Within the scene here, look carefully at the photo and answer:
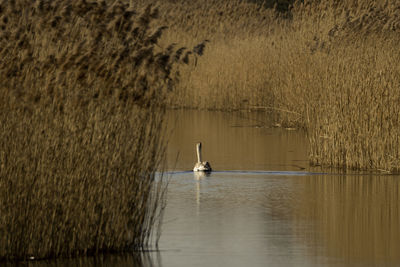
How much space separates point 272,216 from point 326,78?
513cm

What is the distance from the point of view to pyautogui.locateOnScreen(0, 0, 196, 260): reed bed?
7.26m

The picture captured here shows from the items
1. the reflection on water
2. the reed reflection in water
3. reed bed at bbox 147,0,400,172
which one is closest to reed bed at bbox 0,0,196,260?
reed bed at bbox 147,0,400,172

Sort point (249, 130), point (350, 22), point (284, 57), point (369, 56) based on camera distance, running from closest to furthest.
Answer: point (369, 56), point (350, 22), point (249, 130), point (284, 57)

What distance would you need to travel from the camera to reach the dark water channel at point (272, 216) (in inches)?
306

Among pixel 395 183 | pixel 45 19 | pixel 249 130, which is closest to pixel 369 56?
pixel 395 183

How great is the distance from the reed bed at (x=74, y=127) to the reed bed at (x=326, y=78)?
57cm

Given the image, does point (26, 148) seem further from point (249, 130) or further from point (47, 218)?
point (249, 130)

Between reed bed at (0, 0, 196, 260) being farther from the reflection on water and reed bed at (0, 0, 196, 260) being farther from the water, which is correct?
the reflection on water

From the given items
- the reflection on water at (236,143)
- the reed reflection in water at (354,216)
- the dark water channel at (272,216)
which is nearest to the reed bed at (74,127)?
the dark water channel at (272,216)

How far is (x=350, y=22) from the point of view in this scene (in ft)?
56.7

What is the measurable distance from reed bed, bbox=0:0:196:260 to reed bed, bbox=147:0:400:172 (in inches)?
22.6

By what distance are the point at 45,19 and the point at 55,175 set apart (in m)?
1.23

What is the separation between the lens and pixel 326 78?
14469 millimetres

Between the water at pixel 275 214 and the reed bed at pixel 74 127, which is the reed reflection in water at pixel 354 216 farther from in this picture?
the reed bed at pixel 74 127
